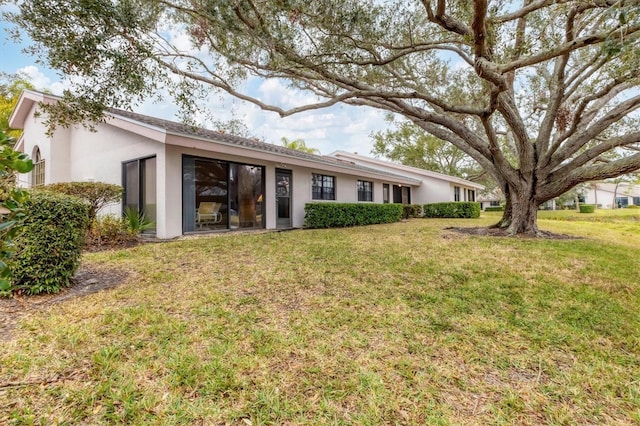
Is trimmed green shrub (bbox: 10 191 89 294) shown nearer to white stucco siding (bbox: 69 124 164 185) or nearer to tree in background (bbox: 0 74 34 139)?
white stucco siding (bbox: 69 124 164 185)

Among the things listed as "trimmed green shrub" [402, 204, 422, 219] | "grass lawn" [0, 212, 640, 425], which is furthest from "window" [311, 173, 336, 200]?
"grass lawn" [0, 212, 640, 425]

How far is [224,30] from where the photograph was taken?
5.85 meters

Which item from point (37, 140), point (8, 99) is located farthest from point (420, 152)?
point (8, 99)

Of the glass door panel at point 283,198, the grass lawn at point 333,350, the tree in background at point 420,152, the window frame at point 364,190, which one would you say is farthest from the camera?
the tree in background at point 420,152

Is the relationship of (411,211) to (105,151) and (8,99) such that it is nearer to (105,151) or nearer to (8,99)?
(105,151)

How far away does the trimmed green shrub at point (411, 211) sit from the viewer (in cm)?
1942

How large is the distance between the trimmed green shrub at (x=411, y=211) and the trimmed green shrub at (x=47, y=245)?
691 inches

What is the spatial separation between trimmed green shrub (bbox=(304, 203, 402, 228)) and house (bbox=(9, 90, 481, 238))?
705mm

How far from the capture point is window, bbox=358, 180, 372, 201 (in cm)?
1639

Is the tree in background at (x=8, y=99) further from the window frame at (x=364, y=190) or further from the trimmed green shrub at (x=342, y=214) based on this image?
the window frame at (x=364, y=190)

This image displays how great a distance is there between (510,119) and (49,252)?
409 inches

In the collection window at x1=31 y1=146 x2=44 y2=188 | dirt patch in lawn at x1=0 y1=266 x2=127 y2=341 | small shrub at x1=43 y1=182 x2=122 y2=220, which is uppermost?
window at x1=31 y1=146 x2=44 y2=188

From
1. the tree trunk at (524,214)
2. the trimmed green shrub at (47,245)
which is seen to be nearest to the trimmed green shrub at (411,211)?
the tree trunk at (524,214)

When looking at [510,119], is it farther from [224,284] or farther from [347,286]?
[224,284]
